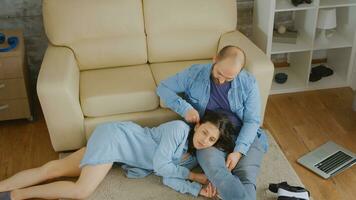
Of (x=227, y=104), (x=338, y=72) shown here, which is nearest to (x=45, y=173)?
(x=227, y=104)

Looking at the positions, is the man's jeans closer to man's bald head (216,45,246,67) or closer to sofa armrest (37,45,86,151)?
man's bald head (216,45,246,67)

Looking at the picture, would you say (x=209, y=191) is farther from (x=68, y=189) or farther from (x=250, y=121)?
(x=68, y=189)

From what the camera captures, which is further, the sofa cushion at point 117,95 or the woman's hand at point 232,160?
the sofa cushion at point 117,95

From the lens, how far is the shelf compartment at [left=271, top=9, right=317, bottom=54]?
291cm

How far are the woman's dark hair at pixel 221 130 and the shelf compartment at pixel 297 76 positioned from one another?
1035 millimetres

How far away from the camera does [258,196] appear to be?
2125mm

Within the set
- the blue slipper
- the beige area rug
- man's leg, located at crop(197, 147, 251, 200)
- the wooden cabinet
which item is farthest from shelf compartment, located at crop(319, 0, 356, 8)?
the blue slipper

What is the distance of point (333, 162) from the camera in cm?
237

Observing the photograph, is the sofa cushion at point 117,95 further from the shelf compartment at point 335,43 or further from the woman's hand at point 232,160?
the shelf compartment at point 335,43

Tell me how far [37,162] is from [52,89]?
1.63 feet

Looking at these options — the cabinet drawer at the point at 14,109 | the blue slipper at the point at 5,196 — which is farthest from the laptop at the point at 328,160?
the cabinet drawer at the point at 14,109

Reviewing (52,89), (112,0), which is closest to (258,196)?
(52,89)

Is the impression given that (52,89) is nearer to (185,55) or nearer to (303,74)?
(185,55)

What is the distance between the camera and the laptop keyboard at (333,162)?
2.33 meters
